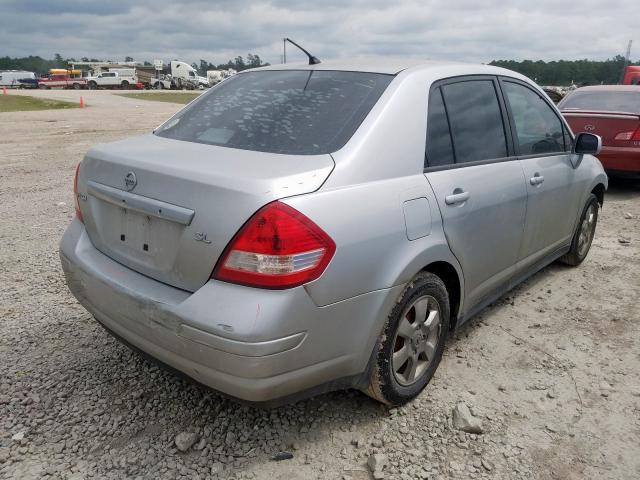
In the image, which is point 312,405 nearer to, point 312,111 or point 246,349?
point 246,349

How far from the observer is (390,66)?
292 cm

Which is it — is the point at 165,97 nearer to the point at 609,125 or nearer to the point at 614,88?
the point at 614,88

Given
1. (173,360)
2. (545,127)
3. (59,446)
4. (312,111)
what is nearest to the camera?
(173,360)

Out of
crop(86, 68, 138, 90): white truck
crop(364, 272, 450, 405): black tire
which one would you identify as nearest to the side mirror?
crop(364, 272, 450, 405): black tire

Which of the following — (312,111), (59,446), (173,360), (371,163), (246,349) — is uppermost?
(312,111)

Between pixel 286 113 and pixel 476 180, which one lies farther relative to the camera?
pixel 476 180

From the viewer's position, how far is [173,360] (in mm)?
2217

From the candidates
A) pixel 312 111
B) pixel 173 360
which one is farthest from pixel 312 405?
pixel 312 111

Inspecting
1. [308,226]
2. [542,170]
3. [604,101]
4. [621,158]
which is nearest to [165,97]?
[604,101]

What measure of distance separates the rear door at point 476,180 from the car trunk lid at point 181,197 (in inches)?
30.4

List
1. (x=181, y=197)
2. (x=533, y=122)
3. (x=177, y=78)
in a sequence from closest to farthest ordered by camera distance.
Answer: (x=181, y=197) → (x=533, y=122) → (x=177, y=78)

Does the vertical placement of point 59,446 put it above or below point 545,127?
below

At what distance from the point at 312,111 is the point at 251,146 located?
0.36 m

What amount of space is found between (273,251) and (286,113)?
93 centimetres
